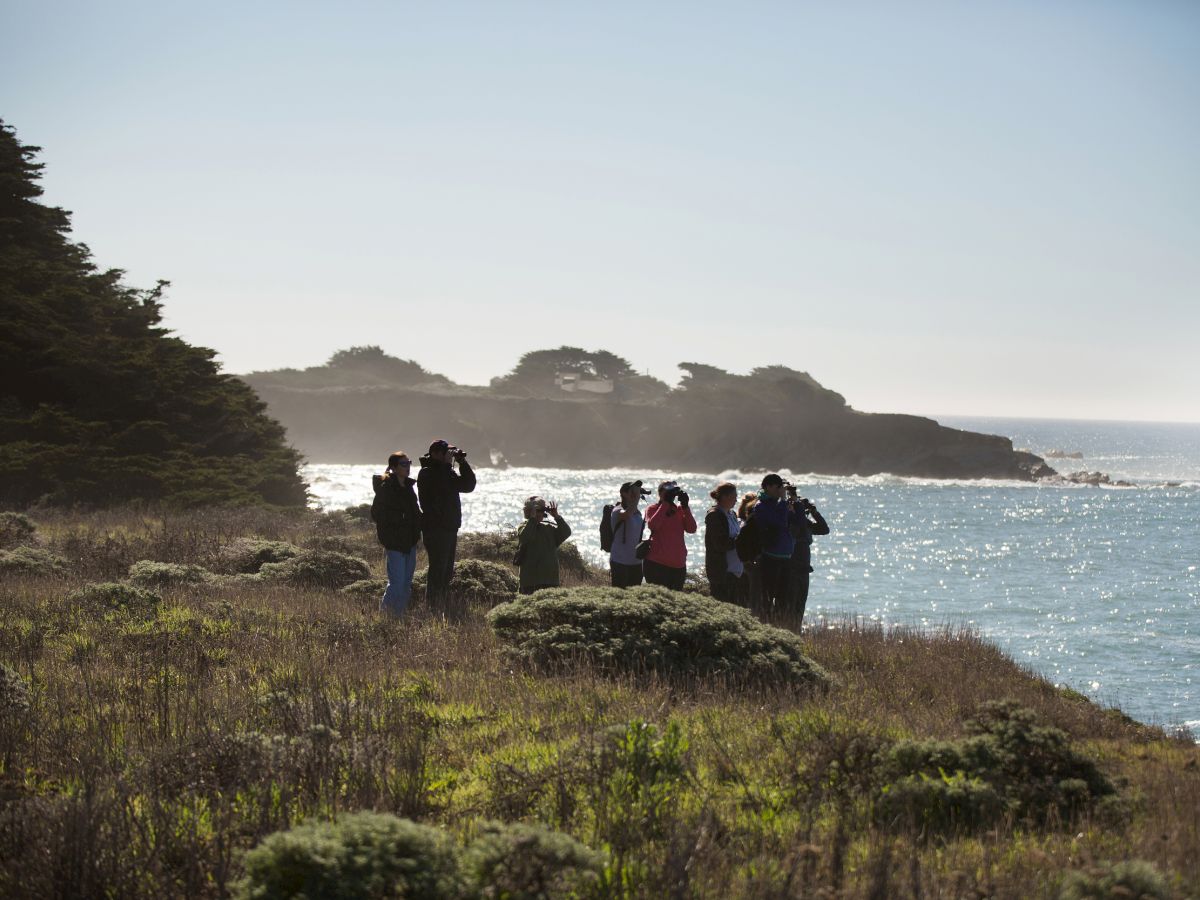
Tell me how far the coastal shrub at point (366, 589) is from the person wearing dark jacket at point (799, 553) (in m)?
5.41

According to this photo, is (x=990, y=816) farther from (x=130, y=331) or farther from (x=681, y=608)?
(x=130, y=331)

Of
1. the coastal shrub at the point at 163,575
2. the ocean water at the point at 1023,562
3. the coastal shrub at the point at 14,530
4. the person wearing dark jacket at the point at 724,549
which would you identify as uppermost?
the person wearing dark jacket at the point at 724,549

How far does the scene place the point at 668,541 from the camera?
40.1ft

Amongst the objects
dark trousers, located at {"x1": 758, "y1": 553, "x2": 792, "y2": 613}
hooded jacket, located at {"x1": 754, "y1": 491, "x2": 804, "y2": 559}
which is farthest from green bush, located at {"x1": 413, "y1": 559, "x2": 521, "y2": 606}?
hooded jacket, located at {"x1": 754, "y1": 491, "x2": 804, "y2": 559}

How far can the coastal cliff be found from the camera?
4368 inches

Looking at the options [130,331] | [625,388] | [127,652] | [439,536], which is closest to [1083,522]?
[130,331]

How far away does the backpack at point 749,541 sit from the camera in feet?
39.2

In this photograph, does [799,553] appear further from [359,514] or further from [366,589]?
[359,514]

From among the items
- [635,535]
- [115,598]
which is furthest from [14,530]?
[635,535]

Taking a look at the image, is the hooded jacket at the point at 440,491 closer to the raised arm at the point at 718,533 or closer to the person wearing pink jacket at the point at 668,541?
the person wearing pink jacket at the point at 668,541

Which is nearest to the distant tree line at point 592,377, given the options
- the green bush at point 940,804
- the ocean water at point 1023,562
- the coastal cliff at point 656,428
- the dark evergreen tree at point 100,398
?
the coastal cliff at point 656,428

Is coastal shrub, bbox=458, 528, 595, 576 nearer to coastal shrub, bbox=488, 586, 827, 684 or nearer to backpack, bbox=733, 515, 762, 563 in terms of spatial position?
backpack, bbox=733, 515, 762, 563

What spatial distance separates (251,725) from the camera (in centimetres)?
616

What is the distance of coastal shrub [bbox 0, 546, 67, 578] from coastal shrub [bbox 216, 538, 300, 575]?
2.32 meters
